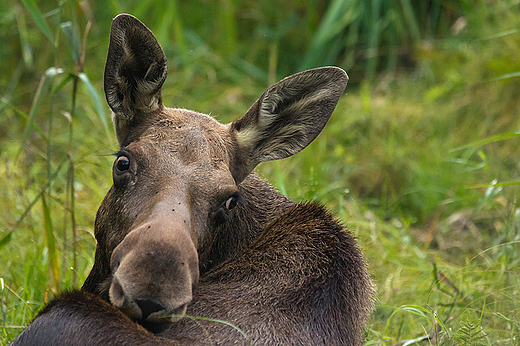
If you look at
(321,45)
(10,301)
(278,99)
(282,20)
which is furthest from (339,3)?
(10,301)

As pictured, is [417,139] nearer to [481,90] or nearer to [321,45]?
[481,90]

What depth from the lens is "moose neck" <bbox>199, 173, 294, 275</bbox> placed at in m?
3.76

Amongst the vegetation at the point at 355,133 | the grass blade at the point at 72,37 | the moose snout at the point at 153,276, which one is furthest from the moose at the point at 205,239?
the grass blade at the point at 72,37

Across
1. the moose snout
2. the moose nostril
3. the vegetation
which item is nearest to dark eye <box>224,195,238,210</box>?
the moose snout

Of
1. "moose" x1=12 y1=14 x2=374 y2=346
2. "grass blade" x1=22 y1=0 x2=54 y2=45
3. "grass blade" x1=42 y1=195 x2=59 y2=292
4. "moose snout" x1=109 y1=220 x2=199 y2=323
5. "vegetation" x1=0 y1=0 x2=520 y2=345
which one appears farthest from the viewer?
"vegetation" x1=0 y1=0 x2=520 y2=345

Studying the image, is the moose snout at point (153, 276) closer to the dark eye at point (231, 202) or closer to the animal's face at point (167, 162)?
the animal's face at point (167, 162)

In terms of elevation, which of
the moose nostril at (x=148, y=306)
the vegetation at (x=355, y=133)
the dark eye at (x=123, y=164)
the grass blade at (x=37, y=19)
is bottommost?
the vegetation at (x=355, y=133)

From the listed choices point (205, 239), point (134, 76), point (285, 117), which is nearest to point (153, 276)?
point (205, 239)

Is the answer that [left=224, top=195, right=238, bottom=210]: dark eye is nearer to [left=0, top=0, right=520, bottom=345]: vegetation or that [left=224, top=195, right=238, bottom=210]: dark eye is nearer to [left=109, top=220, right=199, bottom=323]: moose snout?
[left=109, top=220, right=199, bottom=323]: moose snout

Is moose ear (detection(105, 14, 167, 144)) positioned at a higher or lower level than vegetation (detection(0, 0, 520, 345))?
higher

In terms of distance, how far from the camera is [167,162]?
345 cm

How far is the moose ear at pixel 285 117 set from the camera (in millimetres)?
3926

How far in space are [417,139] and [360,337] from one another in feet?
14.2

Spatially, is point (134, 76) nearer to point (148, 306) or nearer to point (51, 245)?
point (51, 245)
